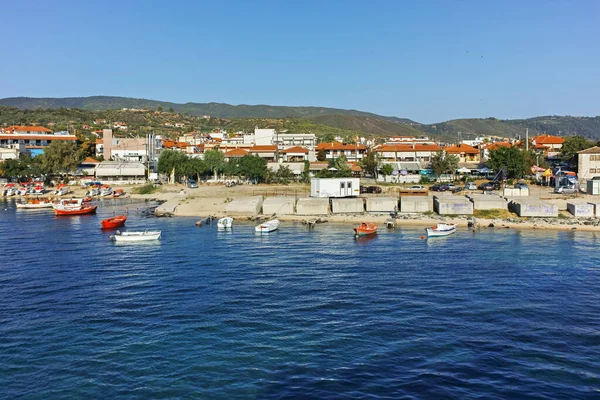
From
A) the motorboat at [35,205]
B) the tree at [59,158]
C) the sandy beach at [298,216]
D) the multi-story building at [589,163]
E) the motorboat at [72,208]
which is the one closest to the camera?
the sandy beach at [298,216]

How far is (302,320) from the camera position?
2791 centimetres

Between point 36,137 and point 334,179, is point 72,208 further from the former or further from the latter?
point 36,137

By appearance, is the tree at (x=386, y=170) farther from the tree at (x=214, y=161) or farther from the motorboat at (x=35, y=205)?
the motorboat at (x=35, y=205)

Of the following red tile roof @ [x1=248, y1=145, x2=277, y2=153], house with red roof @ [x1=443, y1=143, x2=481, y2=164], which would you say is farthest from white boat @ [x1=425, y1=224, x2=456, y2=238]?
red tile roof @ [x1=248, y1=145, x2=277, y2=153]

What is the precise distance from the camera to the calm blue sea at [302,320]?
21.4 m

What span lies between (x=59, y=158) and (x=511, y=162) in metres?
75.3

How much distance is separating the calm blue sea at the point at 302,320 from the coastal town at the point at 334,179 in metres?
14.0

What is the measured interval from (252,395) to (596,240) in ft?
133

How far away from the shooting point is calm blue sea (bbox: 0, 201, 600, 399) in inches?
842

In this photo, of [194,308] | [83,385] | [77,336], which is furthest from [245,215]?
[83,385]

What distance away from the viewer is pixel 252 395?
66.3 feet

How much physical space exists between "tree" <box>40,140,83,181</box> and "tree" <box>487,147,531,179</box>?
237 ft

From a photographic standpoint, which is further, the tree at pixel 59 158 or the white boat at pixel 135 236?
the tree at pixel 59 158

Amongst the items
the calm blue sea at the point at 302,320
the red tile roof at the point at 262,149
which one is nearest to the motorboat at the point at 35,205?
the calm blue sea at the point at 302,320
